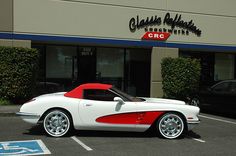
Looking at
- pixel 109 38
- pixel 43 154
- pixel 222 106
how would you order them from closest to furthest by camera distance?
pixel 43 154
pixel 222 106
pixel 109 38

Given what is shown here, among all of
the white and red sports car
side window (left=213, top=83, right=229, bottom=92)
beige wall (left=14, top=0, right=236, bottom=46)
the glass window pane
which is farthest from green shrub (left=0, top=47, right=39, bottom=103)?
side window (left=213, top=83, right=229, bottom=92)

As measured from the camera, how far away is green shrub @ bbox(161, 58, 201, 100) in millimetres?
15594

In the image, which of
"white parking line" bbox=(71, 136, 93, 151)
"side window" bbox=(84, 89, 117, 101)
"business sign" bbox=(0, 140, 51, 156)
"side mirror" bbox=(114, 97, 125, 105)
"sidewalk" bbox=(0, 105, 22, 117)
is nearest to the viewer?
"business sign" bbox=(0, 140, 51, 156)

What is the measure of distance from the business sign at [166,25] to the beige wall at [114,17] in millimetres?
166

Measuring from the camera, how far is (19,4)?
568 inches

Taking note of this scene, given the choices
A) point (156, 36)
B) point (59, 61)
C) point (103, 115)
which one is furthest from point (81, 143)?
point (156, 36)

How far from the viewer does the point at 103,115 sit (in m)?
7.98

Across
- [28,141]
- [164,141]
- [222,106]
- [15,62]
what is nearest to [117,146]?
[164,141]

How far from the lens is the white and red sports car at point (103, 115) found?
314 inches

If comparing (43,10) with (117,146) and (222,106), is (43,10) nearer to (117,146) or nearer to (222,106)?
(222,106)

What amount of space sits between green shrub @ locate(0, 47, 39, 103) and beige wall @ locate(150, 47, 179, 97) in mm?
6100

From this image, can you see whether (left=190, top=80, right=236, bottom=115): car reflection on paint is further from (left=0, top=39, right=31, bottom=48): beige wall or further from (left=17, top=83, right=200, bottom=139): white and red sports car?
(left=0, top=39, right=31, bottom=48): beige wall

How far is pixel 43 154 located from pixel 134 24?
10.7m

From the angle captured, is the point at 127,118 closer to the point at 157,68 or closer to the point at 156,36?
the point at 157,68
